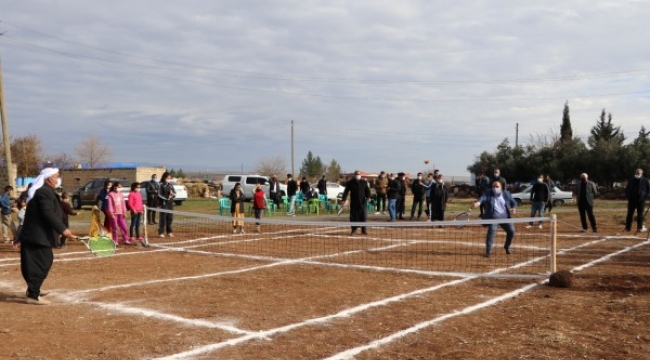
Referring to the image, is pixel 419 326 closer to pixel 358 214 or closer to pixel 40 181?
pixel 40 181

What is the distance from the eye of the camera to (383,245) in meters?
14.3

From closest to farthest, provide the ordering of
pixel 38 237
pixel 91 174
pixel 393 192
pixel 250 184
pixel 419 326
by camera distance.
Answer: pixel 419 326 → pixel 38 237 → pixel 393 192 → pixel 250 184 → pixel 91 174

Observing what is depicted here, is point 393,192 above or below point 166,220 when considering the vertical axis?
above

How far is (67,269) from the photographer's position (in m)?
11.0

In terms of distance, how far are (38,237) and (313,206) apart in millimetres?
18898

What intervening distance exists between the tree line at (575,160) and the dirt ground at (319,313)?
3974cm

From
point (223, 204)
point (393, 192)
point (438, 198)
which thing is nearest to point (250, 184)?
point (223, 204)

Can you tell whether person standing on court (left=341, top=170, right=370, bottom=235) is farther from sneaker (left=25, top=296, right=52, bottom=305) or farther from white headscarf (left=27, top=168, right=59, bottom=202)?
sneaker (left=25, top=296, right=52, bottom=305)

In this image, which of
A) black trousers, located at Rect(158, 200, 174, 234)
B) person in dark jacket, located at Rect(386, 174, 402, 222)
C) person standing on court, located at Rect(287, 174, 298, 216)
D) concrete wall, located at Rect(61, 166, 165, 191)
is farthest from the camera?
concrete wall, located at Rect(61, 166, 165, 191)

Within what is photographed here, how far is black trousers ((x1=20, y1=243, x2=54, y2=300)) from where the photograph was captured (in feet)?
25.6

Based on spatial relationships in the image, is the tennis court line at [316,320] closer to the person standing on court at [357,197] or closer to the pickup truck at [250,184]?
the person standing on court at [357,197]

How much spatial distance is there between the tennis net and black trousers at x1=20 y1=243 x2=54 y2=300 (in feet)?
15.9

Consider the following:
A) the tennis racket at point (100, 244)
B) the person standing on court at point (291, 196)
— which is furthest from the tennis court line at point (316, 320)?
the person standing on court at point (291, 196)

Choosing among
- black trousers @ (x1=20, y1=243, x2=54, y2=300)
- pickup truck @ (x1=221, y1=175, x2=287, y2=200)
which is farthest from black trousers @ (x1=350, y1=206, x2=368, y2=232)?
pickup truck @ (x1=221, y1=175, x2=287, y2=200)
